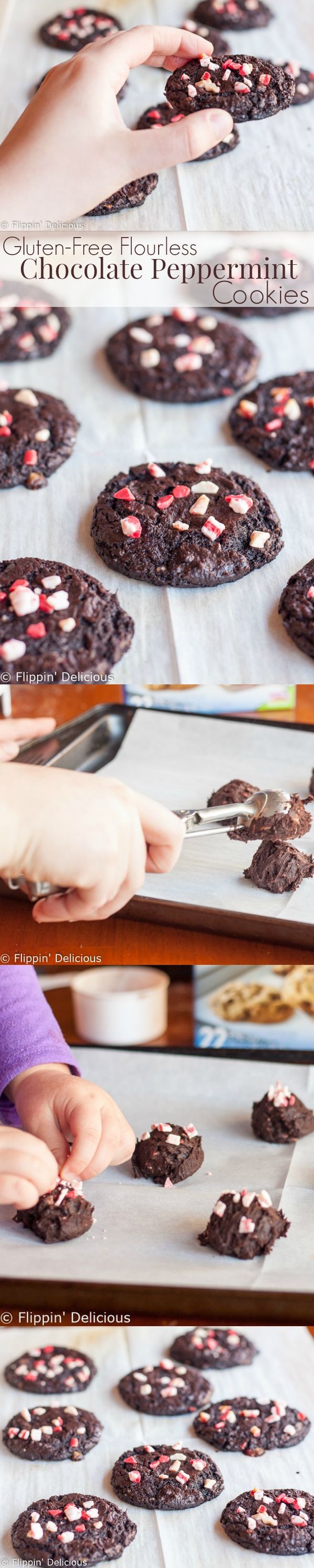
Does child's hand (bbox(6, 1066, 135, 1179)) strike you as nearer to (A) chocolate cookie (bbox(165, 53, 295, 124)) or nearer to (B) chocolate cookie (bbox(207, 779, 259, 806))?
(B) chocolate cookie (bbox(207, 779, 259, 806))

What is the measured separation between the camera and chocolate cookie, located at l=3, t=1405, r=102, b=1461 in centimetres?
92

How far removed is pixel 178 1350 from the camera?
1026 millimetres

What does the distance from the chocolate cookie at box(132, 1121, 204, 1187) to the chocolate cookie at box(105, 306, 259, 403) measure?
21.6 inches

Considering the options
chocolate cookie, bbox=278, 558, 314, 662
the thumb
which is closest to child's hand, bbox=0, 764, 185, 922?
chocolate cookie, bbox=278, 558, 314, 662

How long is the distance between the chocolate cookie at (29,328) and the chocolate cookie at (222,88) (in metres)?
0.26

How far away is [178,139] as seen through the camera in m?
0.72

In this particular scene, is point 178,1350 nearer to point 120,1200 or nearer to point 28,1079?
point 120,1200

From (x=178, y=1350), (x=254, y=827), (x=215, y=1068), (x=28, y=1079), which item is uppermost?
(x=254, y=827)

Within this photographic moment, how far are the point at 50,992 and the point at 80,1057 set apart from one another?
0.22 ft

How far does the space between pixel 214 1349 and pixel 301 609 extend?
647mm

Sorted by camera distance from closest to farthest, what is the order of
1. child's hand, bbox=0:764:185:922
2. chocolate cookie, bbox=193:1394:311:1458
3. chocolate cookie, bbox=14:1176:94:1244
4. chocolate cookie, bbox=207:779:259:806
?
child's hand, bbox=0:764:185:922 → chocolate cookie, bbox=207:779:259:806 → chocolate cookie, bbox=14:1176:94:1244 → chocolate cookie, bbox=193:1394:311:1458

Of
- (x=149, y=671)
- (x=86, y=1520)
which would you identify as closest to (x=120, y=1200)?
(x=86, y=1520)

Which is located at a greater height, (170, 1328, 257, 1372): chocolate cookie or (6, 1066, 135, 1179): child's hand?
(6, 1066, 135, 1179): child's hand

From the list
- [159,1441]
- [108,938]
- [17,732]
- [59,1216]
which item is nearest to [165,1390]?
[159,1441]
